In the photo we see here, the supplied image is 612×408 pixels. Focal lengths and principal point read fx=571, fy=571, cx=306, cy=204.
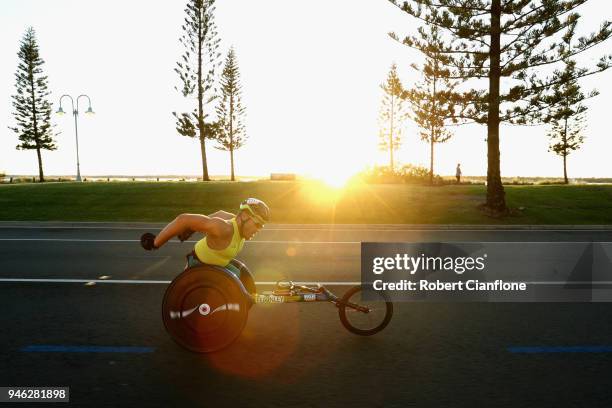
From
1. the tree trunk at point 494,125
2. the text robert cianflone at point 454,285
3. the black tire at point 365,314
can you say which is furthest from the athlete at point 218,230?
the tree trunk at point 494,125

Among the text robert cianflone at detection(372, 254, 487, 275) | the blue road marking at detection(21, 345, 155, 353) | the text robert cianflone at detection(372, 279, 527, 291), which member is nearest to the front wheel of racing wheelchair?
the blue road marking at detection(21, 345, 155, 353)

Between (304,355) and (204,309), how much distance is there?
108 centimetres

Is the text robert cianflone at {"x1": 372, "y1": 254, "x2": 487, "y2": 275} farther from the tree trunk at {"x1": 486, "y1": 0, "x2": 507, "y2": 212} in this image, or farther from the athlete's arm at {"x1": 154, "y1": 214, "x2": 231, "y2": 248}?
the tree trunk at {"x1": 486, "y1": 0, "x2": 507, "y2": 212}

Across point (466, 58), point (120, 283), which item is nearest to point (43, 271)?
point (120, 283)

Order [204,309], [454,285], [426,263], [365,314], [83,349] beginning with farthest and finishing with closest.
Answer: [426,263]
[454,285]
[365,314]
[83,349]
[204,309]

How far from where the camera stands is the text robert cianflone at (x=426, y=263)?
35.9ft

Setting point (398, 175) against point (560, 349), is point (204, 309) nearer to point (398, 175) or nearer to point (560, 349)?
point (560, 349)

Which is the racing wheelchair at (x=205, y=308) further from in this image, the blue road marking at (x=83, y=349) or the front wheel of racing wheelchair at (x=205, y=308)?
the blue road marking at (x=83, y=349)

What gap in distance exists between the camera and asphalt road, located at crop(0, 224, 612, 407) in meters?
4.55

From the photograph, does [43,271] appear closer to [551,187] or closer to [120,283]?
[120,283]

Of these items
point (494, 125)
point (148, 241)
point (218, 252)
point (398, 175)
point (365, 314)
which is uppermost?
point (494, 125)

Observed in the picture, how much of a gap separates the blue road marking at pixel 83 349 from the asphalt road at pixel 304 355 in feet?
0.06

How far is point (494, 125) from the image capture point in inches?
966

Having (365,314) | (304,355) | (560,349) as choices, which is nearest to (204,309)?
(304,355)
